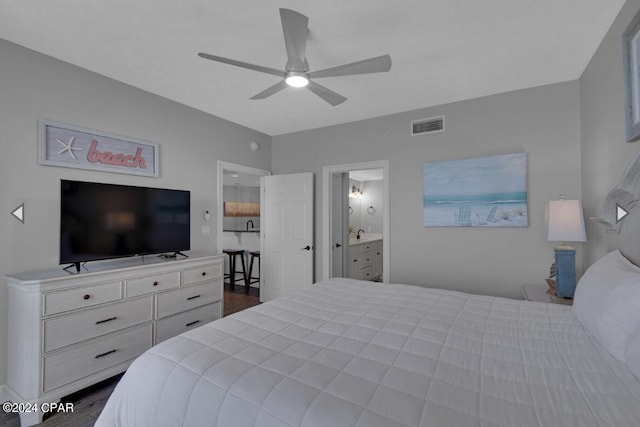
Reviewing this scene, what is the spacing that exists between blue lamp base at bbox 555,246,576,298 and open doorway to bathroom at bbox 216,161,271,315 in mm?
3550

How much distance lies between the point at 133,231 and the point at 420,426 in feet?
9.12

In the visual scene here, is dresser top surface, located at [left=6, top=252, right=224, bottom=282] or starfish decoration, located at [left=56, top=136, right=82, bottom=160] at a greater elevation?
starfish decoration, located at [left=56, top=136, right=82, bottom=160]

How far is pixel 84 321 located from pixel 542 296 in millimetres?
3633

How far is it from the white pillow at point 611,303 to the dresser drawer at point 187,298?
10.0ft

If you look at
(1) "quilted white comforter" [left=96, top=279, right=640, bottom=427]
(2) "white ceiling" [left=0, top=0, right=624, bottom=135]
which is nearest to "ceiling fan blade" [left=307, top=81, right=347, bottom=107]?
(2) "white ceiling" [left=0, top=0, right=624, bottom=135]

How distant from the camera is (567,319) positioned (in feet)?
5.21

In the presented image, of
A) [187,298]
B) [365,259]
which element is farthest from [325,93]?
[365,259]

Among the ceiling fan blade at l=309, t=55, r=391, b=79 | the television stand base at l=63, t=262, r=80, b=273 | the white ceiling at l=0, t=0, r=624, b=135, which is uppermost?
the white ceiling at l=0, t=0, r=624, b=135

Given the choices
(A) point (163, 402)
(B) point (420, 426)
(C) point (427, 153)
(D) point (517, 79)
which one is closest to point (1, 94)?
(A) point (163, 402)

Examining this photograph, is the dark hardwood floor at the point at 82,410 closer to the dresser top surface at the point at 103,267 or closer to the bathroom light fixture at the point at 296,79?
the dresser top surface at the point at 103,267

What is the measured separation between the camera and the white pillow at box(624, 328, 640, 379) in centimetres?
99

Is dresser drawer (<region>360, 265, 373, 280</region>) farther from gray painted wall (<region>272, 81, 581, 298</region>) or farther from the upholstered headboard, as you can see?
the upholstered headboard

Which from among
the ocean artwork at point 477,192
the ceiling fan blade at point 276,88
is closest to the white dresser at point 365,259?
the ocean artwork at point 477,192

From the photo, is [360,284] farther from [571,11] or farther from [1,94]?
[1,94]
